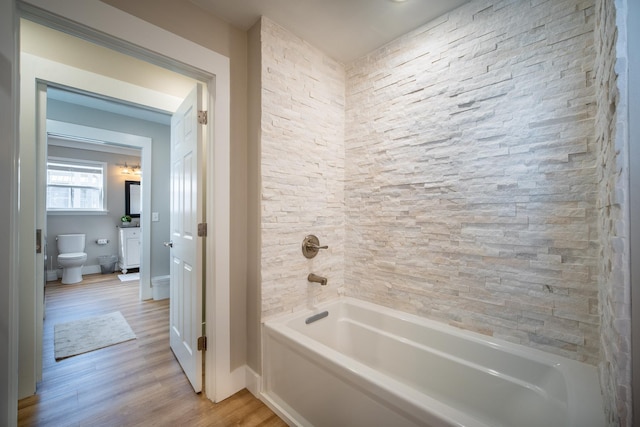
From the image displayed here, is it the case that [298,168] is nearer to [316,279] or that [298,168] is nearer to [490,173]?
[316,279]

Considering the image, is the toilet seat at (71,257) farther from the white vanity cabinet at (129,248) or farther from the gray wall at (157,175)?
the gray wall at (157,175)

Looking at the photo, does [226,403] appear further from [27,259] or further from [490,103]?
[490,103]

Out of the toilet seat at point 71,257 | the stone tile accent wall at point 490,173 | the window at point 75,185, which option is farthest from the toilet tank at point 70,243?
the stone tile accent wall at point 490,173

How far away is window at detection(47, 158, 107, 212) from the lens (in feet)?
14.5

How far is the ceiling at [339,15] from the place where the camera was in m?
1.53

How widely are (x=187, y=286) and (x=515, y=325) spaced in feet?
6.73

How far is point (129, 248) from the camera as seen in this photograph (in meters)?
4.68

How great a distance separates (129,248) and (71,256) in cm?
78

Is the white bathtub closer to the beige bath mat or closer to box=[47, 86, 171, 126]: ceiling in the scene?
the beige bath mat

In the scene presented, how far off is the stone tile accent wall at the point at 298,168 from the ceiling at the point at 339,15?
0.32 feet

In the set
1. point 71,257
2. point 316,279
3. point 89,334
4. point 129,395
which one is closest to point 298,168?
point 316,279

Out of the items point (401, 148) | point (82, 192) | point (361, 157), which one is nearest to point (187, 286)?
point (361, 157)

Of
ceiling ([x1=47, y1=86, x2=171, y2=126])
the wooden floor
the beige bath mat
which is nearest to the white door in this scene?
the wooden floor

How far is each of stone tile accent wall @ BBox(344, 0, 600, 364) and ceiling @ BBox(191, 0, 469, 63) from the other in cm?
10
